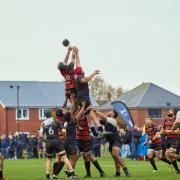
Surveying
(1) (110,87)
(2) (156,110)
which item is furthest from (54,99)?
(1) (110,87)

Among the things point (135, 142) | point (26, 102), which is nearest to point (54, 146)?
point (135, 142)

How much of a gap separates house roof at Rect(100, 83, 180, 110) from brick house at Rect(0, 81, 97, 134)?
10.3 meters

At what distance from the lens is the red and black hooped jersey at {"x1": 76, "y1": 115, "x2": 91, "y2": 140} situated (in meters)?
22.8

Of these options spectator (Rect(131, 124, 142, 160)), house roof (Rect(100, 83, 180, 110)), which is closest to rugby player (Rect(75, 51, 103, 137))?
spectator (Rect(131, 124, 142, 160))

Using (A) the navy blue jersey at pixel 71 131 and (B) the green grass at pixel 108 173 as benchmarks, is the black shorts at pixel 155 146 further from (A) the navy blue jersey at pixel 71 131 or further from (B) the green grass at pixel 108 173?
(A) the navy blue jersey at pixel 71 131

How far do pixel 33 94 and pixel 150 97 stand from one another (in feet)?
55.1

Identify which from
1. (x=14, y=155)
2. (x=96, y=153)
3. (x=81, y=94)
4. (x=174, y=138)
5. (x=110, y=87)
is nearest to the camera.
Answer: (x=81, y=94)

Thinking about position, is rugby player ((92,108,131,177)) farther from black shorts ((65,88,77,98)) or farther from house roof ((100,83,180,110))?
house roof ((100,83,180,110))

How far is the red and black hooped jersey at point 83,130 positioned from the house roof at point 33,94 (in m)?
74.4

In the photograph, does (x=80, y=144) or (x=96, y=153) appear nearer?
(x=80, y=144)

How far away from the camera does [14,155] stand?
174 feet

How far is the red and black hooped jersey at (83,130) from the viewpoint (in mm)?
22797

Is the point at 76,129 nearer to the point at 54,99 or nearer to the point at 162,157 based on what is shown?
the point at 162,157

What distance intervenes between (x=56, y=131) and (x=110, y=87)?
110914 mm
